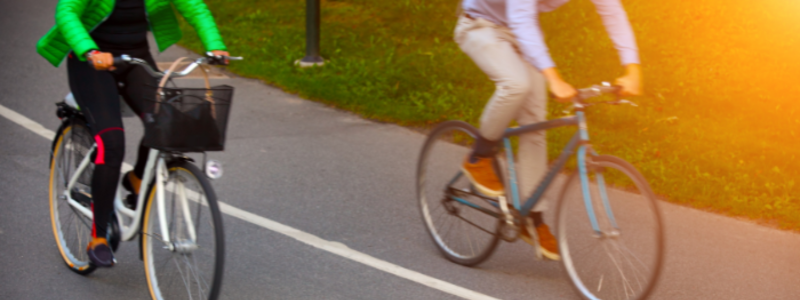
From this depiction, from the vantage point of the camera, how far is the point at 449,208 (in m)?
4.46

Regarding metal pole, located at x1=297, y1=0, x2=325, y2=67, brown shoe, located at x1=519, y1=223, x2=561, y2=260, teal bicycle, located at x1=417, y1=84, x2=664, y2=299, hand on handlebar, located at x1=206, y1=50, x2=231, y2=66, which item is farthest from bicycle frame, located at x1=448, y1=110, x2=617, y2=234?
metal pole, located at x1=297, y1=0, x2=325, y2=67

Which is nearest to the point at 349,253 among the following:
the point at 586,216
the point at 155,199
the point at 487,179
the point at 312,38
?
the point at 487,179

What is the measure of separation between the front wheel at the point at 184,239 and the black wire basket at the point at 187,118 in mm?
174

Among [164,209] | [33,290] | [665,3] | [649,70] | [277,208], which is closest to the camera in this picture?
[164,209]

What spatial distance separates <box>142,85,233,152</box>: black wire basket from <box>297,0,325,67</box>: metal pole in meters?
6.31

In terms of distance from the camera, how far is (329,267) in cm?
426

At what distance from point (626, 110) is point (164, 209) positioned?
17.6 ft

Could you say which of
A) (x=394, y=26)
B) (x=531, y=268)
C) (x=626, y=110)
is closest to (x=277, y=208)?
(x=531, y=268)

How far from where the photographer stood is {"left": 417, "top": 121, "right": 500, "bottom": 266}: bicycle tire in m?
4.23

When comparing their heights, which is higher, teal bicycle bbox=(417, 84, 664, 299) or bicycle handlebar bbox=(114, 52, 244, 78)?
bicycle handlebar bbox=(114, 52, 244, 78)

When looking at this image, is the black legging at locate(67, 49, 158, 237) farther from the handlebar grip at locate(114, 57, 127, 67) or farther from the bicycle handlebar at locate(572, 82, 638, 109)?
the bicycle handlebar at locate(572, 82, 638, 109)

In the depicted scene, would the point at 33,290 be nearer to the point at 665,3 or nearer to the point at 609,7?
the point at 609,7

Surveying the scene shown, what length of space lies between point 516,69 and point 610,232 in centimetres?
93

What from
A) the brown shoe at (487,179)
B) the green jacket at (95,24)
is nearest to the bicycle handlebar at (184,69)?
the green jacket at (95,24)
